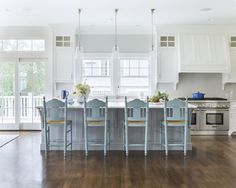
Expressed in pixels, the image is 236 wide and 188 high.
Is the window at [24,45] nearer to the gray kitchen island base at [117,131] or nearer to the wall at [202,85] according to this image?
the gray kitchen island base at [117,131]

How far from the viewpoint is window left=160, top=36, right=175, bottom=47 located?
→ 26.7 feet

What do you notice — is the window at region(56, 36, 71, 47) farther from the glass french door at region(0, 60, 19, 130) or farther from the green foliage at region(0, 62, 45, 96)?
the glass french door at region(0, 60, 19, 130)

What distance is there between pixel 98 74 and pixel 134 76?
1.01m

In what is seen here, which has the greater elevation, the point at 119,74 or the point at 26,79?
the point at 119,74

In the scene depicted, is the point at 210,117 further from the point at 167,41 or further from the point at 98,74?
the point at 98,74

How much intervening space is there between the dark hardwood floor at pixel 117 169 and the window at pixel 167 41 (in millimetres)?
3081

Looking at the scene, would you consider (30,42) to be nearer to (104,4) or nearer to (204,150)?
(104,4)

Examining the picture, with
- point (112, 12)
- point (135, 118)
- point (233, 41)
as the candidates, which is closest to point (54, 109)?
point (135, 118)

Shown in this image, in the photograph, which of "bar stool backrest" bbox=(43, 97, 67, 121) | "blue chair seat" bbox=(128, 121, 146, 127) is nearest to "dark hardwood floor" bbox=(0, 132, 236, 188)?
"blue chair seat" bbox=(128, 121, 146, 127)

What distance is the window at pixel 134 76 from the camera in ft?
27.8

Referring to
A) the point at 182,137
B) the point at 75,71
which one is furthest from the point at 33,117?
the point at 182,137

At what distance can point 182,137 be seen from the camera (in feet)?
19.6

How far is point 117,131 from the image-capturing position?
19.7 ft

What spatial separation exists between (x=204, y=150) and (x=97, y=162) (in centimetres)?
225
